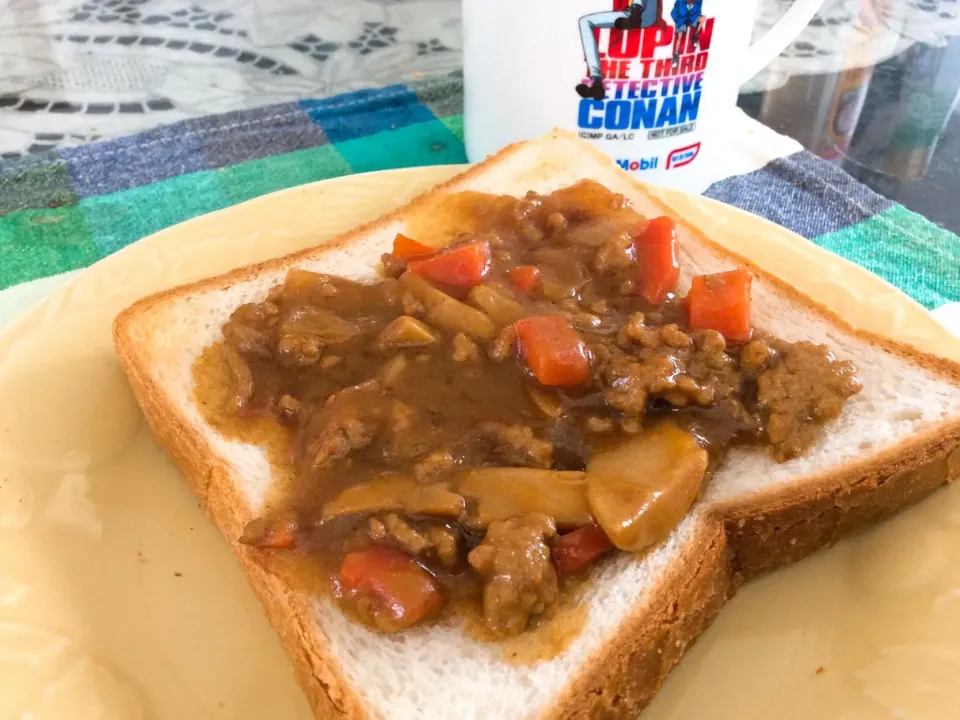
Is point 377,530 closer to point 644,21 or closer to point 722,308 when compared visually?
point 722,308

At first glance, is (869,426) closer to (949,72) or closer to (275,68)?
(949,72)

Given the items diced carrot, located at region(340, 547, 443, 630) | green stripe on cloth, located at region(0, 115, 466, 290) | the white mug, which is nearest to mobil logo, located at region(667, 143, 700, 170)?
the white mug

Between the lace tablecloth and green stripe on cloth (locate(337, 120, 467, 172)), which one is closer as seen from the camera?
green stripe on cloth (locate(337, 120, 467, 172))

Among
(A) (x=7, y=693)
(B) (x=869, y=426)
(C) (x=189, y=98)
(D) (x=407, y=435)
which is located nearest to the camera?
(A) (x=7, y=693)

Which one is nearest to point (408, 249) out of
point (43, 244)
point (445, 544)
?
point (445, 544)

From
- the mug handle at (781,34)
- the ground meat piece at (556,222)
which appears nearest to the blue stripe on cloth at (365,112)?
the mug handle at (781,34)

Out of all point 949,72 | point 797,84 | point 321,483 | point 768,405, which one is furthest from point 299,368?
point 949,72

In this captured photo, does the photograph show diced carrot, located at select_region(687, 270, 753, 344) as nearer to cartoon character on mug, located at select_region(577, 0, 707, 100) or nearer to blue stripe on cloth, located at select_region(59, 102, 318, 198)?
cartoon character on mug, located at select_region(577, 0, 707, 100)
